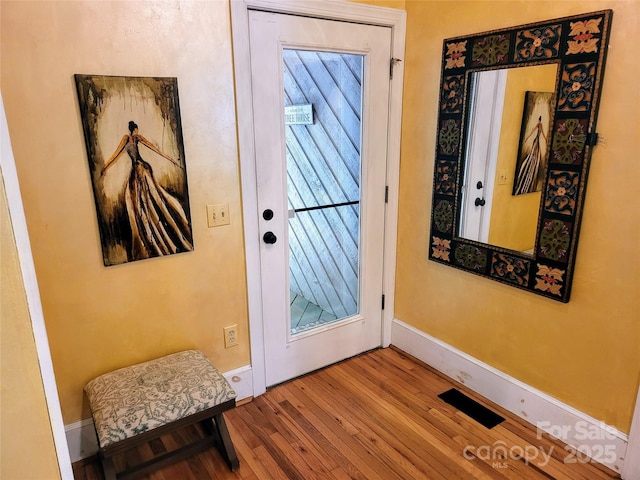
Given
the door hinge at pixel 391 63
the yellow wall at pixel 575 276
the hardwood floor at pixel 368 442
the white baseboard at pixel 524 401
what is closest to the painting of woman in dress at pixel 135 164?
the hardwood floor at pixel 368 442

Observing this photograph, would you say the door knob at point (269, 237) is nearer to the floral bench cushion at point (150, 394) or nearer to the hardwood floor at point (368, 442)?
the floral bench cushion at point (150, 394)

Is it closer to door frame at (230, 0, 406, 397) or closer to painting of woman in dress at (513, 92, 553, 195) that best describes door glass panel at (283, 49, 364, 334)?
door frame at (230, 0, 406, 397)

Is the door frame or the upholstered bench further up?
the door frame

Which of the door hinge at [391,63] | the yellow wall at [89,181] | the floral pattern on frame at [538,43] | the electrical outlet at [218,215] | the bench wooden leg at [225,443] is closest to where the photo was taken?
the yellow wall at [89,181]

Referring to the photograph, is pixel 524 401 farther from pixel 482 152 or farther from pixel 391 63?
pixel 391 63

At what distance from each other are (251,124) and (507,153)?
1247 millimetres

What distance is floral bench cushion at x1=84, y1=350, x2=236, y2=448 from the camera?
1.62m

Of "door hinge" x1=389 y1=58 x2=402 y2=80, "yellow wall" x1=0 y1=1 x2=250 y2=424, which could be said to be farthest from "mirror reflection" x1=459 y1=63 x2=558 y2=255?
"yellow wall" x1=0 y1=1 x2=250 y2=424

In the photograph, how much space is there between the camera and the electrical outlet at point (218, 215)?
2.03 meters

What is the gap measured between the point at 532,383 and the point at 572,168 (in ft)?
3.52

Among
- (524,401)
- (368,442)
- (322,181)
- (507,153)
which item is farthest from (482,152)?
(368,442)

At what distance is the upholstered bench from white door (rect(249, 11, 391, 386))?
55cm

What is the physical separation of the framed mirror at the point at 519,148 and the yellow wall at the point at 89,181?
3.76 feet

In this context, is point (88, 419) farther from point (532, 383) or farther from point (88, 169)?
point (532, 383)
